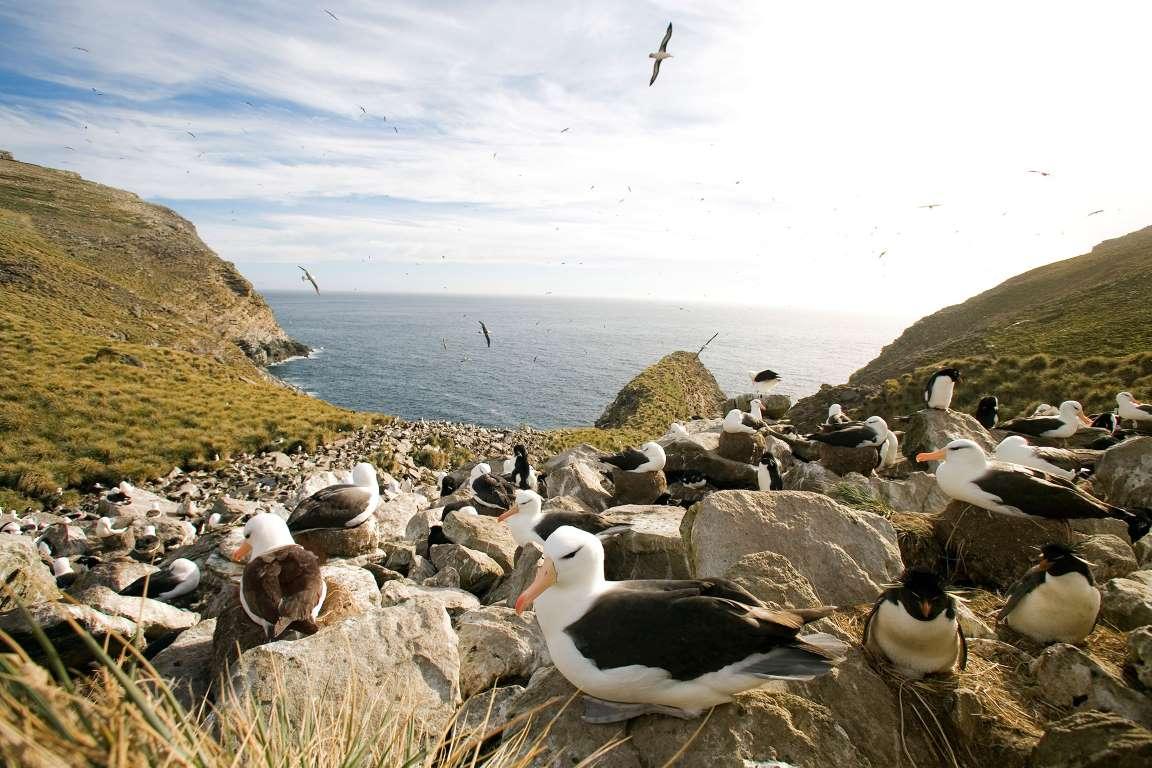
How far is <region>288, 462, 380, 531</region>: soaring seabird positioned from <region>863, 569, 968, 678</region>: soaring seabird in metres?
8.13

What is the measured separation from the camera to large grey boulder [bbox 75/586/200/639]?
6.26 m

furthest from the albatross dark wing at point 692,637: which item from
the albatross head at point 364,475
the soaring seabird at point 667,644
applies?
the albatross head at point 364,475

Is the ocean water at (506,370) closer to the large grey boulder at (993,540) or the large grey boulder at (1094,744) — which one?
the large grey boulder at (993,540)

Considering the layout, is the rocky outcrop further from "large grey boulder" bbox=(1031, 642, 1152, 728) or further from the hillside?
"large grey boulder" bbox=(1031, 642, 1152, 728)

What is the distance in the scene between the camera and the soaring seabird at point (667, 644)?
10.6 feet

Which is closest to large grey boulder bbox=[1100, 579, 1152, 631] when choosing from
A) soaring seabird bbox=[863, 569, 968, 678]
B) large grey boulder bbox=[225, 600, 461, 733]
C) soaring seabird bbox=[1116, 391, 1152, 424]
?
soaring seabird bbox=[863, 569, 968, 678]

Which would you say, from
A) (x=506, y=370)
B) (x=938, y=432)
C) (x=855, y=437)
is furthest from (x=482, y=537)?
(x=506, y=370)

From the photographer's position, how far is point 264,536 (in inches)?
244

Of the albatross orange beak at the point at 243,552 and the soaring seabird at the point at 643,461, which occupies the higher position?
the albatross orange beak at the point at 243,552

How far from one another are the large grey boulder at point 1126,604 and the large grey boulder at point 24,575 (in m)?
10.6

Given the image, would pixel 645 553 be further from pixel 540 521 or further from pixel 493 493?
pixel 493 493

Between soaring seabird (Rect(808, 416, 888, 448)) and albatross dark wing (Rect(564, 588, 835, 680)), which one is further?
soaring seabird (Rect(808, 416, 888, 448))

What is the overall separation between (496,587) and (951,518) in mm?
5941

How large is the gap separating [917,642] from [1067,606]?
5.30 feet
